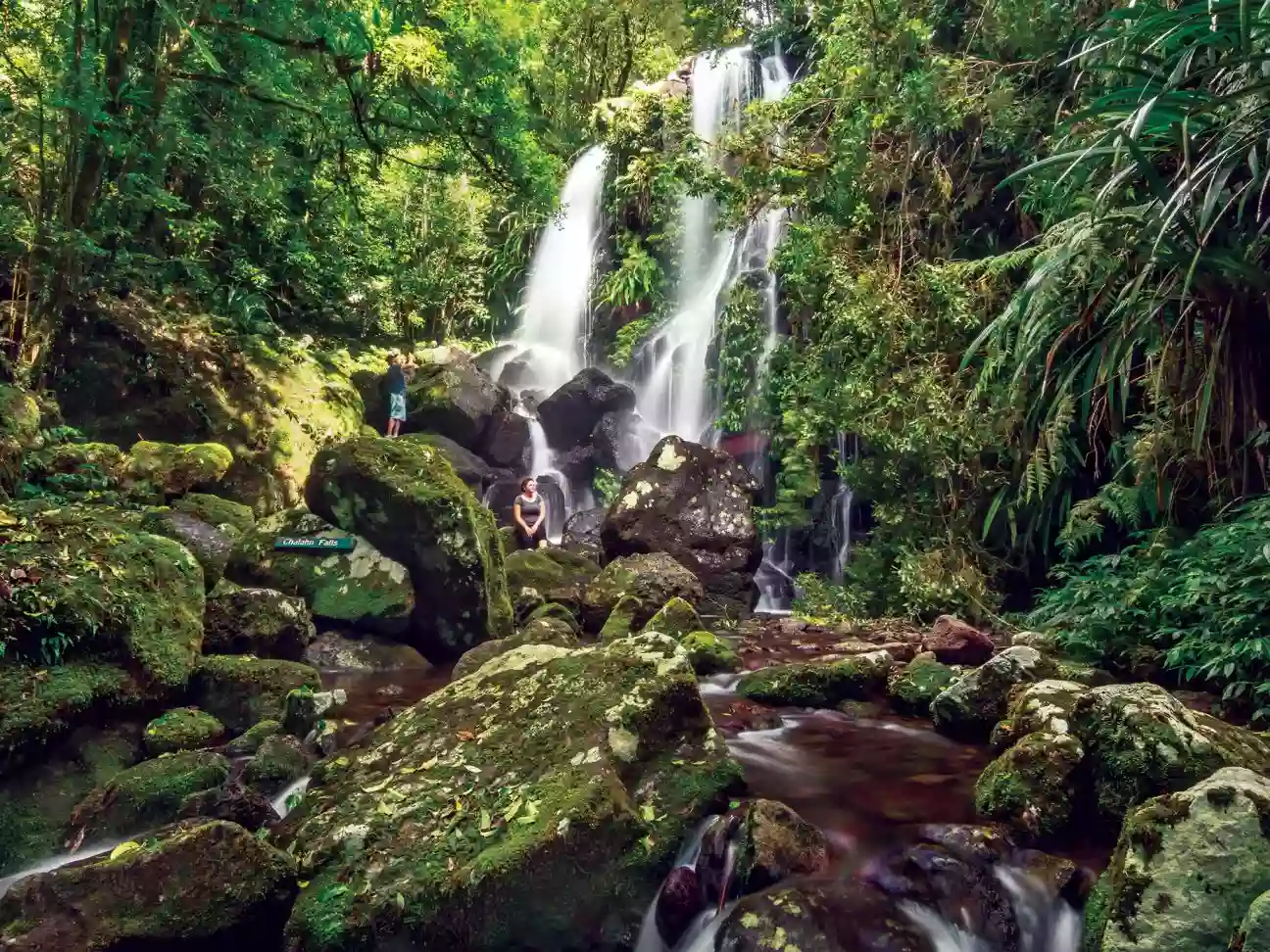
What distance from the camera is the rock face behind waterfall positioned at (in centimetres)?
1016

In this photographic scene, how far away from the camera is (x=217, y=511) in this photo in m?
8.41

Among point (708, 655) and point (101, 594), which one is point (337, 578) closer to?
point (101, 594)

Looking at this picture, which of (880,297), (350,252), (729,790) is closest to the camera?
(729,790)

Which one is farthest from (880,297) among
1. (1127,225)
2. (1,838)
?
(1,838)

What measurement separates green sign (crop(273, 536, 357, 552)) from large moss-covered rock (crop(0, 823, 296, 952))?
4.56 metres

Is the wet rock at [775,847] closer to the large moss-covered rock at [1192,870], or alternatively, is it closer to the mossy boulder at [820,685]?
the large moss-covered rock at [1192,870]

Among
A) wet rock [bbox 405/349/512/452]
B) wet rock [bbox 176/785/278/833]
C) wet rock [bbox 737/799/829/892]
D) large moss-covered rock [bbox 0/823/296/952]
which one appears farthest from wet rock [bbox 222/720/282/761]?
wet rock [bbox 405/349/512/452]

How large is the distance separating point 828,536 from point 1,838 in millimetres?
9228

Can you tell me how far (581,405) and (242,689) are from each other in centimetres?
1030

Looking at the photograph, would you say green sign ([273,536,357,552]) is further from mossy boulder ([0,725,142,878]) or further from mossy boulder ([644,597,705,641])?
mossy boulder ([0,725,142,878])

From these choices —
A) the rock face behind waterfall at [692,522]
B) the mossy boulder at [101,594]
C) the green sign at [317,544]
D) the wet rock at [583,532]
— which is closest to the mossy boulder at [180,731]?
the mossy boulder at [101,594]

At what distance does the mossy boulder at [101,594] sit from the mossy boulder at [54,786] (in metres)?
0.44

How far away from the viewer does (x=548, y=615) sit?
8.05 metres

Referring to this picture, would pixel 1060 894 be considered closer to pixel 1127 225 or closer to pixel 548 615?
pixel 1127 225
